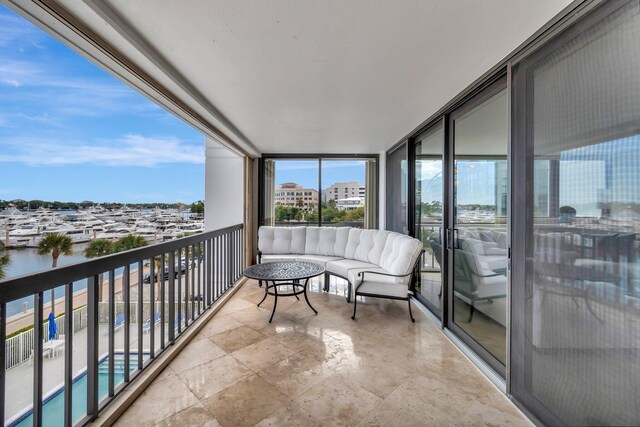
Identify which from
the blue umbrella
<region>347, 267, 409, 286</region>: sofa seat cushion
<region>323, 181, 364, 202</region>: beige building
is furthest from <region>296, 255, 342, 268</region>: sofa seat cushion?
the blue umbrella

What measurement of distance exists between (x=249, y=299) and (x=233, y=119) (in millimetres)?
2538

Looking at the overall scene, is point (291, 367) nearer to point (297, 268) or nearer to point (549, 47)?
point (297, 268)

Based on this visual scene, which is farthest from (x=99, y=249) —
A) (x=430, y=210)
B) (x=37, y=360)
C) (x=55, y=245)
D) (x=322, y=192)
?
(x=322, y=192)

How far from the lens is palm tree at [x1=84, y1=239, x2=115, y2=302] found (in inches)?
65.9

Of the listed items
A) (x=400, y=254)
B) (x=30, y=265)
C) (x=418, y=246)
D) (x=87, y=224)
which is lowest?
(x=400, y=254)

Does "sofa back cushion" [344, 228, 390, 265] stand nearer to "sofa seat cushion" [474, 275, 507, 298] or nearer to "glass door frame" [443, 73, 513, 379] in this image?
"glass door frame" [443, 73, 513, 379]

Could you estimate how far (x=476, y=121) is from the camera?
7.95 ft

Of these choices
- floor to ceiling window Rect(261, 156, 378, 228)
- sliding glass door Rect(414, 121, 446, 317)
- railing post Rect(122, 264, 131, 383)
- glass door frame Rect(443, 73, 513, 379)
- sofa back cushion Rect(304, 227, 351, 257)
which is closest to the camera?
railing post Rect(122, 264, 131, 383)

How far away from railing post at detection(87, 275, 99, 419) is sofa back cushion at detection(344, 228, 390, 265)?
10.7 ft

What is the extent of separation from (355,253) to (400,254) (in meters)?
1.18

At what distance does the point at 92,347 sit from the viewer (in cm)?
159

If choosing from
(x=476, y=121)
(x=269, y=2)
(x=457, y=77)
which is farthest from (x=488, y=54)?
(x=269, y=2)

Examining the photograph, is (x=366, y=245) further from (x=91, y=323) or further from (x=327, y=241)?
(x=91, y=323)

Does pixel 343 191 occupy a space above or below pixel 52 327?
above
